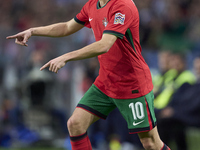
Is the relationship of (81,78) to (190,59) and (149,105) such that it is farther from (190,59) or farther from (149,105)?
→ (149,105)

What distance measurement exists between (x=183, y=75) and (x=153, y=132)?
267 cm

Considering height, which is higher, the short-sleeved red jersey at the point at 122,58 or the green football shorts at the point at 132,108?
the short-sleeved red jersey at the point at 122,58

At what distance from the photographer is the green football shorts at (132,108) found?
13.5 feet

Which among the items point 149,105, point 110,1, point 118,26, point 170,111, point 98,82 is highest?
point 110,1

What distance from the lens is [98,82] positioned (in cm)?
428

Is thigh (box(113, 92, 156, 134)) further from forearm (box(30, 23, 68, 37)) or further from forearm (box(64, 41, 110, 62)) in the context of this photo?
forearm (box(30, 23, 68, 37))

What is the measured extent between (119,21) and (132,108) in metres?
0.98

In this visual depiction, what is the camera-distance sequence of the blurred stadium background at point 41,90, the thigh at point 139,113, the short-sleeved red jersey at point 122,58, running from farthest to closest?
the blurred stadium background at point 41,90
the thigh at point 139,113
the short-sleeved red jersey at point 122,58

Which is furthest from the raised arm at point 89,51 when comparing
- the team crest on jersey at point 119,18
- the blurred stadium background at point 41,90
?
the blurred stadium background at point 41,90

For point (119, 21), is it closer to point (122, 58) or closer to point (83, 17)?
point (122, 58)

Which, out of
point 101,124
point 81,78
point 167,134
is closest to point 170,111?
point 167,134

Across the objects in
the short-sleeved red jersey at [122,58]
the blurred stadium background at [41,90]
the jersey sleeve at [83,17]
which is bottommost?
the blurred stadium background at [41,90]

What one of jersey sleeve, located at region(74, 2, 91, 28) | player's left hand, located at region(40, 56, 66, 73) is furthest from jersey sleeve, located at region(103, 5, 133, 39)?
jersey sleeve, located at region(74, 2, 91, 28)

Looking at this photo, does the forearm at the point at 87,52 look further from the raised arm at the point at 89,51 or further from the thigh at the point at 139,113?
the thigh at the point at 139,113
